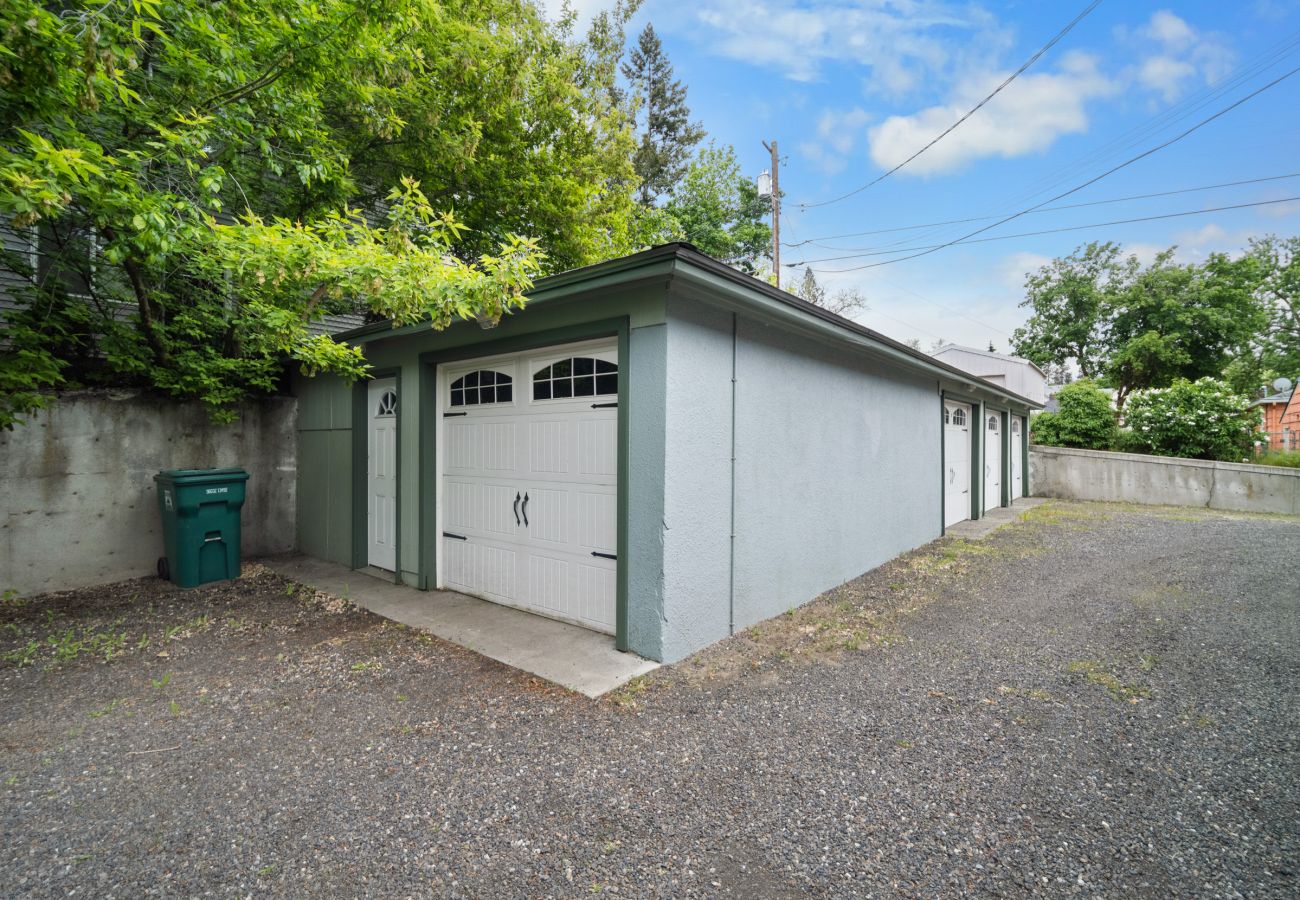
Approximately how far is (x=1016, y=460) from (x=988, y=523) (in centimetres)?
473

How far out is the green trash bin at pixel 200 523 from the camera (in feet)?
16.7

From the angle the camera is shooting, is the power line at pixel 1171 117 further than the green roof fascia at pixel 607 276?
Yes

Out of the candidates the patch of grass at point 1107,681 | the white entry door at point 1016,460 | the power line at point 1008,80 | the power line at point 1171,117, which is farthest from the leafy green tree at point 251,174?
the white entry door at point 1016,460

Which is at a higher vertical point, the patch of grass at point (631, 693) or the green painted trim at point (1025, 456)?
the green painted trim at point (1025, 456)

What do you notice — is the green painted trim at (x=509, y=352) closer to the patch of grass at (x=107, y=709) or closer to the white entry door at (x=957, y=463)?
the patch of grass at (x=107, y=709)

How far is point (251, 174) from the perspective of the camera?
5590mm

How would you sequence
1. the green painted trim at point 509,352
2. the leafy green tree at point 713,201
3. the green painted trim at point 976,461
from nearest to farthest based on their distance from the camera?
the green painted trim at point 509,352 < the green painted trim at point 976,461 < the leafy green tree at point 713,201

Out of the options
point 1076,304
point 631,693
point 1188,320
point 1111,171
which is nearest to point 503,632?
point 631,693

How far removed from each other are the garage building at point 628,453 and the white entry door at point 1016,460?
24.9 feet

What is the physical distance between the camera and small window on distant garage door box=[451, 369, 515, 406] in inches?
178

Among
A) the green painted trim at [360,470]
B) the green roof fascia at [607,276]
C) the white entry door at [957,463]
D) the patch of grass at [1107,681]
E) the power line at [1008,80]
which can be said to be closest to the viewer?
the patch of grass at [1107,681]

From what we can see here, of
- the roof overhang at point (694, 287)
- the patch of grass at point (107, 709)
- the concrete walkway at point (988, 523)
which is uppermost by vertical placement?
the roof overhang at point (694, 287)

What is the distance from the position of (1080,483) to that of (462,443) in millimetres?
13881

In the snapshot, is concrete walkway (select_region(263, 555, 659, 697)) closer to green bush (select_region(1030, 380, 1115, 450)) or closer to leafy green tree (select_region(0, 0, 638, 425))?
leafy green tree (select_region(0, 0, 638, 425))
